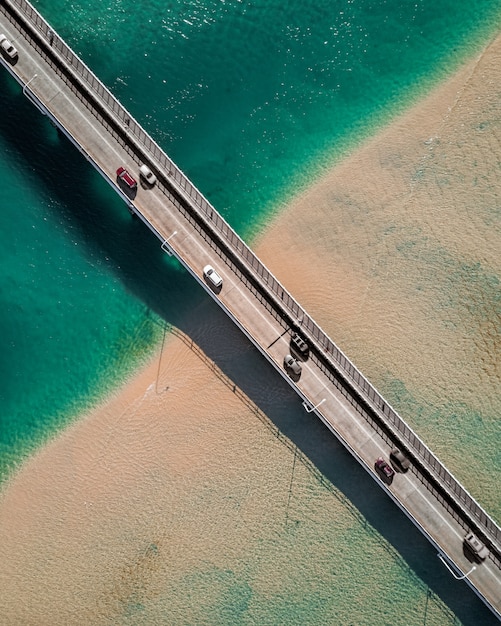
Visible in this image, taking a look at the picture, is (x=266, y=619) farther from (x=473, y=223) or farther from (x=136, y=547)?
(x=473, y=223)

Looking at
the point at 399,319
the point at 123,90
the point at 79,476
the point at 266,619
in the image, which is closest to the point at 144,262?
the point at 123,90

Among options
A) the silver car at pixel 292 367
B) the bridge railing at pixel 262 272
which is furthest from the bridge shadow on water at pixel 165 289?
the bridge railing at pixel 262 272

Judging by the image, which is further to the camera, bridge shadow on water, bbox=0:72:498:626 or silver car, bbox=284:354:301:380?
bridge shadow on water, bbox=0:72:498:626

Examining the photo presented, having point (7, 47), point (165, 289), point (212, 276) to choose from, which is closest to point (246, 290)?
point (212, 276)

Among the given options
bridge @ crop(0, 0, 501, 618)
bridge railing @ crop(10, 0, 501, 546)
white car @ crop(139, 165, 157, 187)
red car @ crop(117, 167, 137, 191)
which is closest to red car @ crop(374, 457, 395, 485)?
bridge @ crop(0, 0, 501, 618)

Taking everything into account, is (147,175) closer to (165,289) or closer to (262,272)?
(165,289)

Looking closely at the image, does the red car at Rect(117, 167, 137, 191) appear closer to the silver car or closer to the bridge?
the bridge
